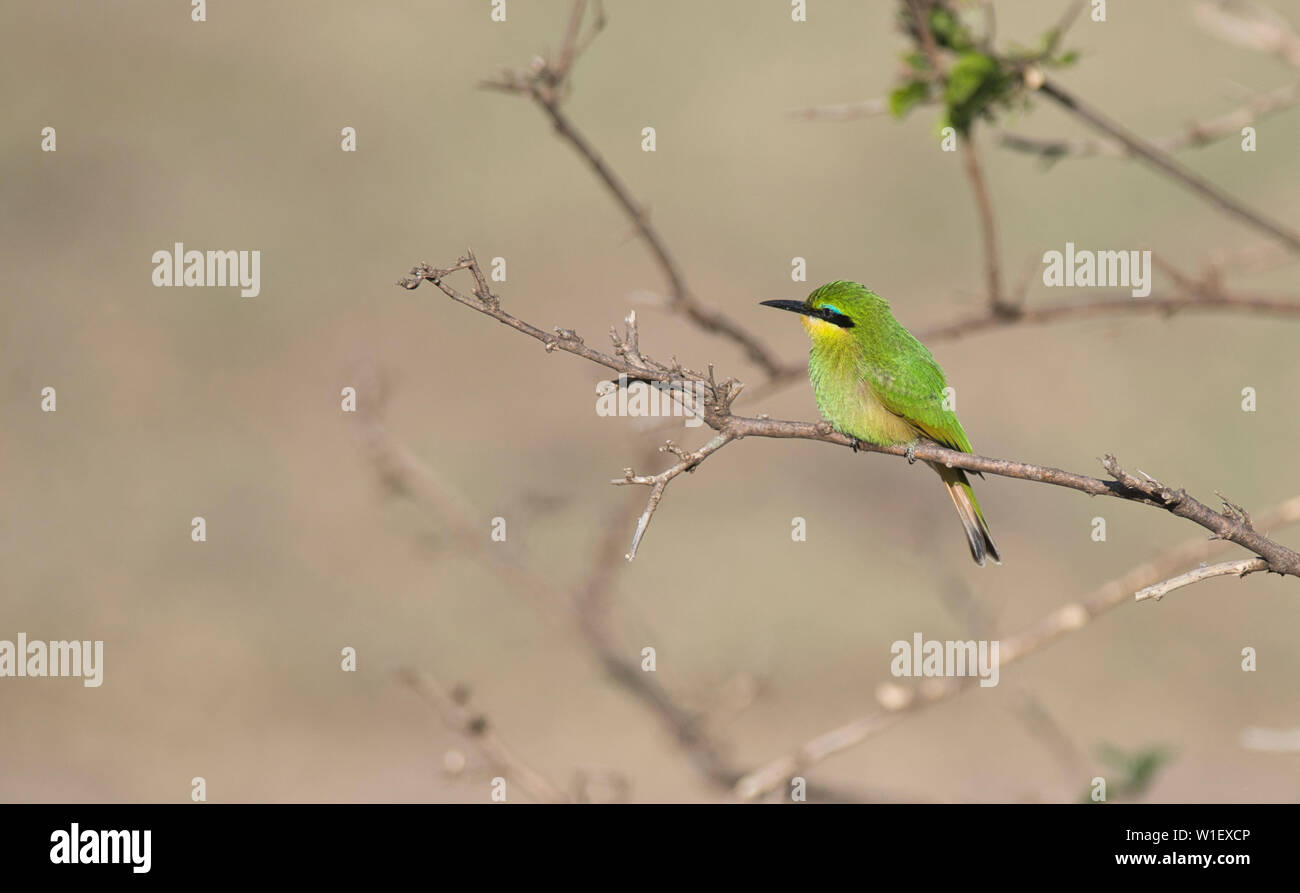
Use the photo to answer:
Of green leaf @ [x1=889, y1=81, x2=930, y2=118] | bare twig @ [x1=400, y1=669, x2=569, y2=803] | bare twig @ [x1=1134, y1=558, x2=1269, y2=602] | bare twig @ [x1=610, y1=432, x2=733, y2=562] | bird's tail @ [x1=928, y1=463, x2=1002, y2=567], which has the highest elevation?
green leaf @ [x1=889, y1=81, x2=930, y2=118]

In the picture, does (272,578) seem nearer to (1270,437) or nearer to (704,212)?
(704,212)

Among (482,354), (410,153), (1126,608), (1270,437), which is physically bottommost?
(1126,608)

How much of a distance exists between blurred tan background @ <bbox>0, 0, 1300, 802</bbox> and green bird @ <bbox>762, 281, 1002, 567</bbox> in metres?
0.55

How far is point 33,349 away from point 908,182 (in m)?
12.4

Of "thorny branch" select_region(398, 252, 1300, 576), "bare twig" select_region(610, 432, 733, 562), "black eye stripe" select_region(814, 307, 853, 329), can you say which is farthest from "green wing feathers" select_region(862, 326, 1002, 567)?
"bare twig" select_region(610, 432, 733, 562)

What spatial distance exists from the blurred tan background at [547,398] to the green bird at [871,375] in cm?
55

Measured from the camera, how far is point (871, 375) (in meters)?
5.68

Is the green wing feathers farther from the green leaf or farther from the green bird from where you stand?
the green leaf

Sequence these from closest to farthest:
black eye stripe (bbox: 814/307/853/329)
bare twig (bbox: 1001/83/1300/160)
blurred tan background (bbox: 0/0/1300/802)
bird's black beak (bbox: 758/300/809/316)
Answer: bare twig (bbox: 1001/83/1300/160), bird's black beak (bbox: 758/300/809/316), black eye stripe (bbox: 814/307/853/329), blurred tan background (bbox: 0/0/1300/802)

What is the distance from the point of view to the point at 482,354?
17156 millimetres

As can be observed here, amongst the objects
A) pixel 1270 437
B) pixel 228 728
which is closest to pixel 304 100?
pixel 228 728

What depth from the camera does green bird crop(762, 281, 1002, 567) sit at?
5688mm

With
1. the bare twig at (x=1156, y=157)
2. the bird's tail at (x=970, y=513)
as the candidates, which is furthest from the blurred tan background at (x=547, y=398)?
the bare twig at (x=1156, y=157)

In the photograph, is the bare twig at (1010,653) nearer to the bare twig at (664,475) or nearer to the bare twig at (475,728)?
the bare twig at (475,728)
